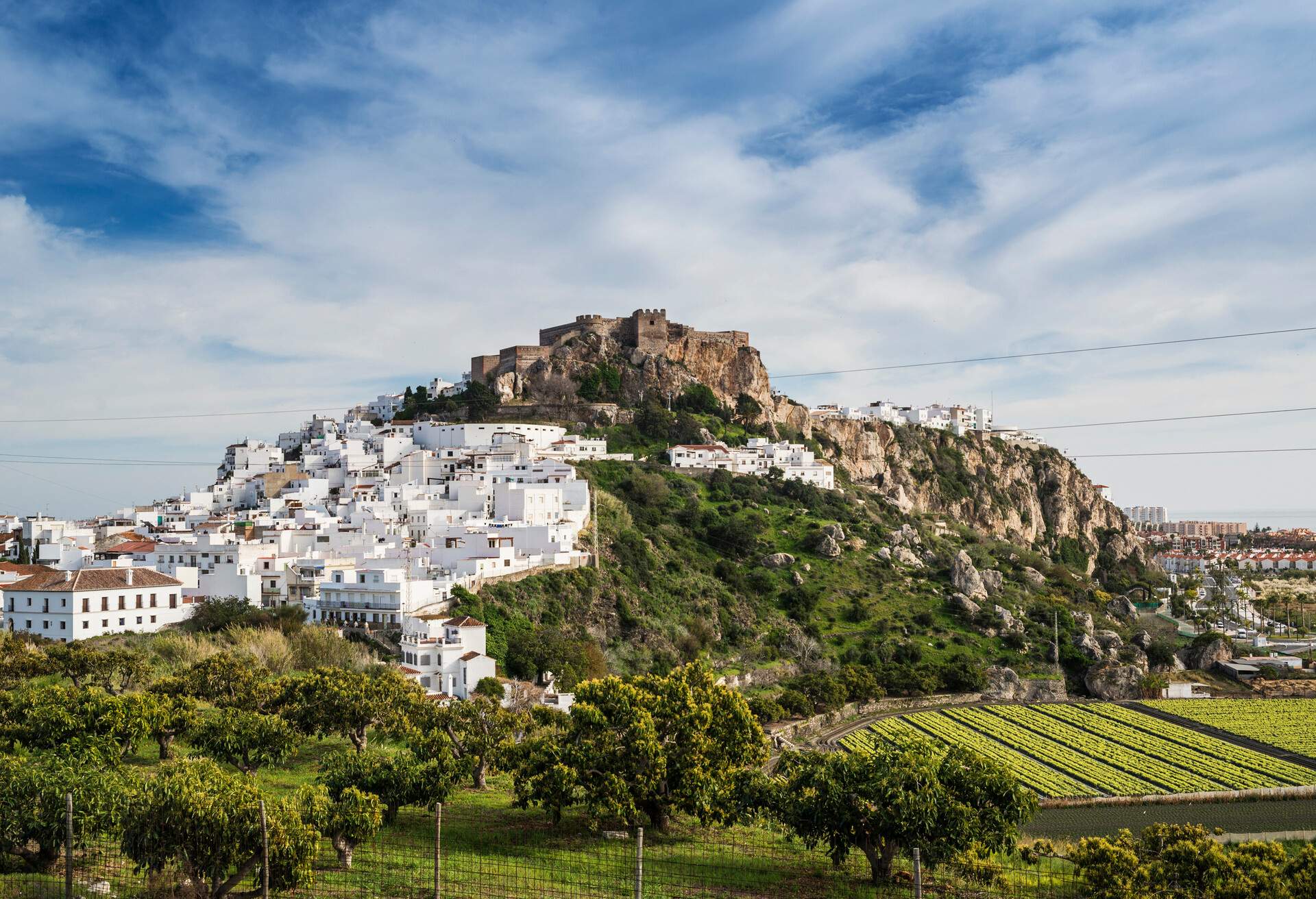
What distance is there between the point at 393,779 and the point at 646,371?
7057 centimetres

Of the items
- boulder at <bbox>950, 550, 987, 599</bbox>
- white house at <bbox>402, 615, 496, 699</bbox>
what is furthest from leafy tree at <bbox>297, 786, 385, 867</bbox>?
boulder at <bbox>950, 550, 987, 599</bbox>

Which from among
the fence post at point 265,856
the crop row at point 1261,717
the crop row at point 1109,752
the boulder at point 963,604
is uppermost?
the fence post at point 265,856

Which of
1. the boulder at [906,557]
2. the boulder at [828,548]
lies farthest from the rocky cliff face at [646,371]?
the boulder at [906,557]

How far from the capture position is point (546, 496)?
54344mm

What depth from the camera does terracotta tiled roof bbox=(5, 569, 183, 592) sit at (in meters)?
34.4

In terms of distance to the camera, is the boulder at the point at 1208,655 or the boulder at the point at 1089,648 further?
the boulder at the point at 1208,655

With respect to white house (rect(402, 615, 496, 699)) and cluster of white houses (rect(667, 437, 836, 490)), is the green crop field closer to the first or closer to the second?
white house (rect(402, 615, 496, 699))

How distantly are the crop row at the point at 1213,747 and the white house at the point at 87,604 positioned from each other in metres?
43.3

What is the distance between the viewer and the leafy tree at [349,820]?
41.8 ft

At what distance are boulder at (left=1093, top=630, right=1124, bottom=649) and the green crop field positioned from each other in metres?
8.74

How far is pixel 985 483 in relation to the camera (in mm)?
103562

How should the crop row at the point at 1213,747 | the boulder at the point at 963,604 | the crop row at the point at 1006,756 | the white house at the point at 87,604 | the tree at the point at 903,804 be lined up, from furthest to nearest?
the boulder at the point at 963,604, the crop row at the point at 1213,747, the white house at the point at 87,604, the crop row at the point at 1006,756, the tree at the point at 903,804

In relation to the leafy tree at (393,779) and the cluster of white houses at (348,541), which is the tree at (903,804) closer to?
the leafy tree at (393,779)

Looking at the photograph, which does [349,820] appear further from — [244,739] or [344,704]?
[344,704]
